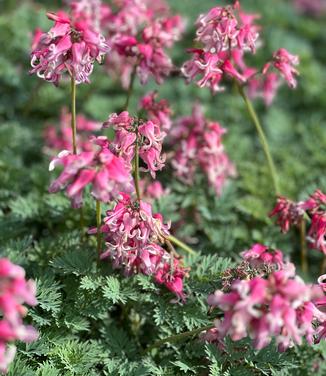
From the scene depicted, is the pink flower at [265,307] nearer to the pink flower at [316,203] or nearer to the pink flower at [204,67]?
the pink flower at [316,203]

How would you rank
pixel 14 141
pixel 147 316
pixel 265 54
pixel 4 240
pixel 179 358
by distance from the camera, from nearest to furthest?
1. pixel 179 358
2. pixel 147 316
3. pixel 4 240
4. pixel 14 141
5. pixel 265 54

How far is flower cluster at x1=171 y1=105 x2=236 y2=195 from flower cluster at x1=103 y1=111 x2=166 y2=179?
1025 millimetres

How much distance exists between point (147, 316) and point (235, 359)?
532 millimetres

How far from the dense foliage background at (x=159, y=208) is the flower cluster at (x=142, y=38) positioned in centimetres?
71

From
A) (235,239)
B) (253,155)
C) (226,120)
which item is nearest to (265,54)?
(226,120)

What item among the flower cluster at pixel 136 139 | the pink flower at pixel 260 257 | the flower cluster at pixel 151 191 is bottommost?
the flower cluster at pixel 151 191

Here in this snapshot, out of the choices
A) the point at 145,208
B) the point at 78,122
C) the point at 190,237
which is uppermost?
the point at 145,208

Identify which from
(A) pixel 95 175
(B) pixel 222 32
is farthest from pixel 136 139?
(B) pixel 222 32

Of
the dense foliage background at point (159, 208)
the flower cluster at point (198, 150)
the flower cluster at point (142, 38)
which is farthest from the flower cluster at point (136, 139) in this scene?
Answer: the flower cluster at point (198, 150)

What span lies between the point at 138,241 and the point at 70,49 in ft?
2.69

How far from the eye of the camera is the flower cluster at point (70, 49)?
2.29 meters

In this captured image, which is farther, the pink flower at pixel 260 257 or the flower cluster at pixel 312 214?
the flower cluster at pixel 312 214

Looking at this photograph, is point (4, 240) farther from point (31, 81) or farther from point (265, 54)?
point (265, 54)

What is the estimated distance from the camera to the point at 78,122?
3982mm
